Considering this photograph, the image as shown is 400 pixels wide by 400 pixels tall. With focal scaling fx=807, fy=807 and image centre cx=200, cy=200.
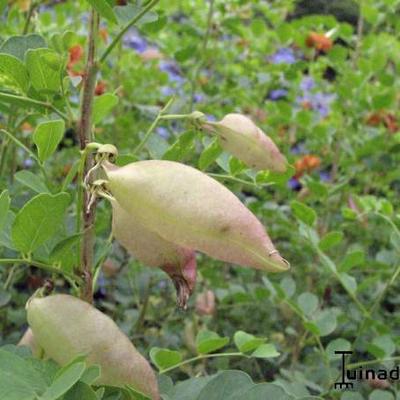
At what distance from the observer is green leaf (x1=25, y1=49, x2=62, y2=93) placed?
0.58m

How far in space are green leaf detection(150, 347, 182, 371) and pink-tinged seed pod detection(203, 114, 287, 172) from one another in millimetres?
178

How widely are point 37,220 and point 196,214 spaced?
118 millimetres

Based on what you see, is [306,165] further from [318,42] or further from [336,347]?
[336,347]

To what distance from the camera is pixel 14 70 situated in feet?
2.01

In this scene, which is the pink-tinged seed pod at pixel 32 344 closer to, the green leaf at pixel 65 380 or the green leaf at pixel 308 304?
the green leaf at pixel 65 380

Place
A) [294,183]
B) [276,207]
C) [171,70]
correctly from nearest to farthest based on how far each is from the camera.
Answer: [276,207], [294,183], [171,70]

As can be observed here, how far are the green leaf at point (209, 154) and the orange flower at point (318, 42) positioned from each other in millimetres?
900

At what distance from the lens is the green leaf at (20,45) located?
0.67m

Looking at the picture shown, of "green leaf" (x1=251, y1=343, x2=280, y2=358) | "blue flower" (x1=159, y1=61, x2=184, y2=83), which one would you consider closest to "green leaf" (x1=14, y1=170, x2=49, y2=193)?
"green leaf" (x1=251, y1=343, x2=280, y2=358)

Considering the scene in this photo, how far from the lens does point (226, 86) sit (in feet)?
5.30

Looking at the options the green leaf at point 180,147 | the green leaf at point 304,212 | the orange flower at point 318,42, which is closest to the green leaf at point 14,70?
the green leaf at point 180,147

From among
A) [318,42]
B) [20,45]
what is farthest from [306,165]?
[20,45]

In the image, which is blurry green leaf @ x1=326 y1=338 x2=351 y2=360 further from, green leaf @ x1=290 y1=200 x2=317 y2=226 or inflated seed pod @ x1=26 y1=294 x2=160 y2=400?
inflated seed pod @ x1=26 y1=294 x2=160 y2=400

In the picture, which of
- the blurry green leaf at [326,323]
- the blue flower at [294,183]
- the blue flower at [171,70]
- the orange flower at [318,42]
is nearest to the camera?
the blurry green leaf at [326,323]
